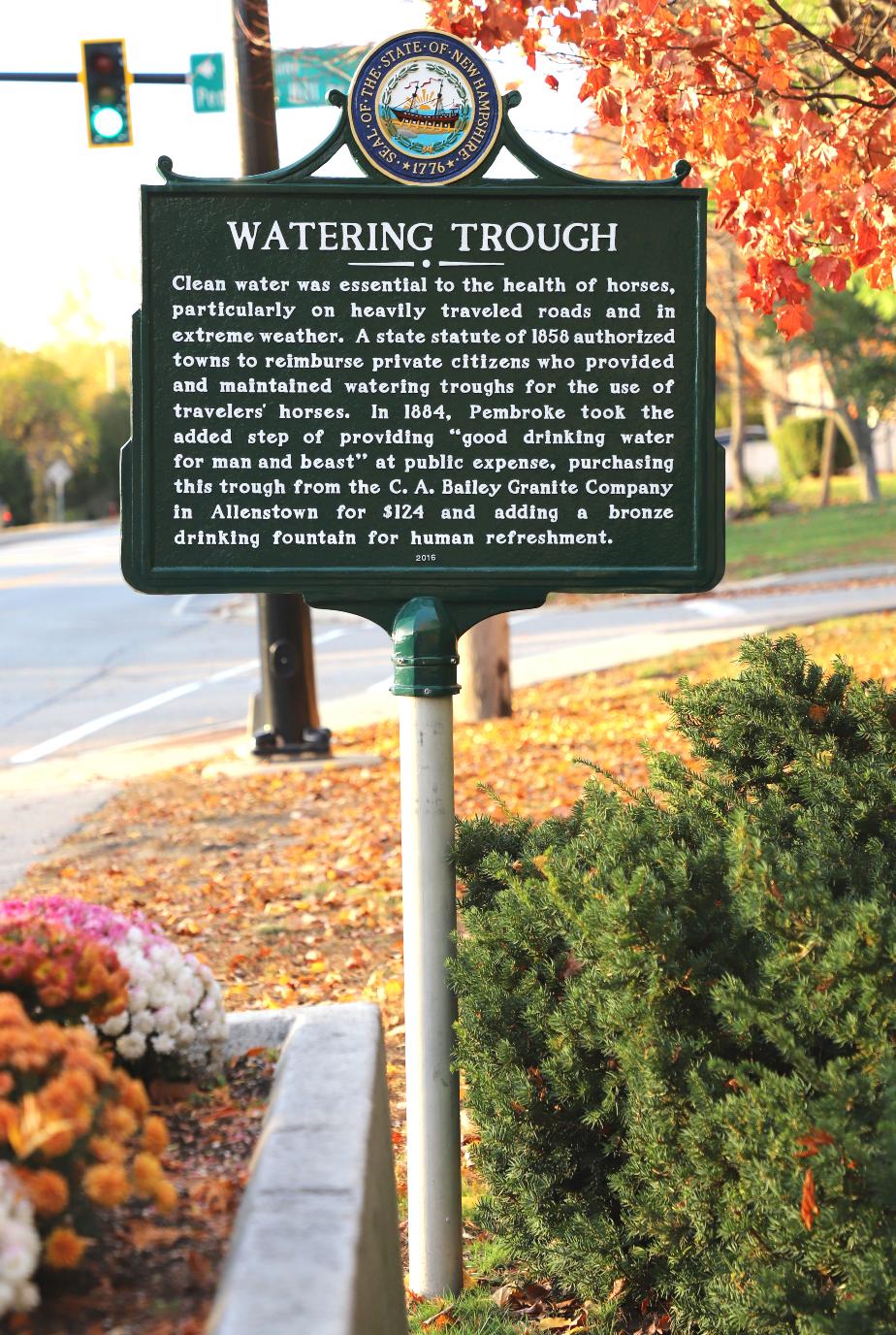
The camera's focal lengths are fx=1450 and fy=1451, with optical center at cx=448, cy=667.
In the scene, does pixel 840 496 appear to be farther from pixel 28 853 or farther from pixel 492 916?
pixel 492 916

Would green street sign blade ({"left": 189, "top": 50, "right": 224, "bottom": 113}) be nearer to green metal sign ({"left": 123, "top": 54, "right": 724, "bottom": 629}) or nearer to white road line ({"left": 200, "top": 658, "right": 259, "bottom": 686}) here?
white road line ({"left": 200, "top": 658, "right": 259, "bottom": 686})

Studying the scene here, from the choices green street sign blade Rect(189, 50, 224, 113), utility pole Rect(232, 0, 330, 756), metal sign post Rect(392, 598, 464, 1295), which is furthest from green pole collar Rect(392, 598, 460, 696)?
green street sign blade Rect(189, 50, 224, 113)

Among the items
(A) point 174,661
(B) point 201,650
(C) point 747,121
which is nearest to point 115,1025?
(C) point 747,121

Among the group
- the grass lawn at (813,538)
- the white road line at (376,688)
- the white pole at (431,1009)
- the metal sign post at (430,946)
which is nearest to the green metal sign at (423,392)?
the metal sign post at (430,946)

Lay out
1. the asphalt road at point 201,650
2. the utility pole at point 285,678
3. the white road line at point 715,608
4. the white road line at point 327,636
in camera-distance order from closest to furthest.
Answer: the utility pole at point 285,678 → the asphalt road at point 201,650 → the white road line at point 715,608 → the white road line at point 327,636

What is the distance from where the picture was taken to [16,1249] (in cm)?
189

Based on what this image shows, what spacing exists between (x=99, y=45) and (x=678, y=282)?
38.3 ft

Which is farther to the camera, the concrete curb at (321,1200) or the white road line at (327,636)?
the white road line at (327,636)

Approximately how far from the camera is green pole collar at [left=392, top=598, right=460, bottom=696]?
3490 millimetres

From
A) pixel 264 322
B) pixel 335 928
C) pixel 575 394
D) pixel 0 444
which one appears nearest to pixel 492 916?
pixel 575 394

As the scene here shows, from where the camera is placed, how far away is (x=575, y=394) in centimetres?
353

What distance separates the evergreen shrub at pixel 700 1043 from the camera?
2514mm

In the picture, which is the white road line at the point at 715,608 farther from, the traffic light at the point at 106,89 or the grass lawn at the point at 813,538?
the traffic light at the point at 106,89

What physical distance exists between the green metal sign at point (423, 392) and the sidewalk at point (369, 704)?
4588 mm
